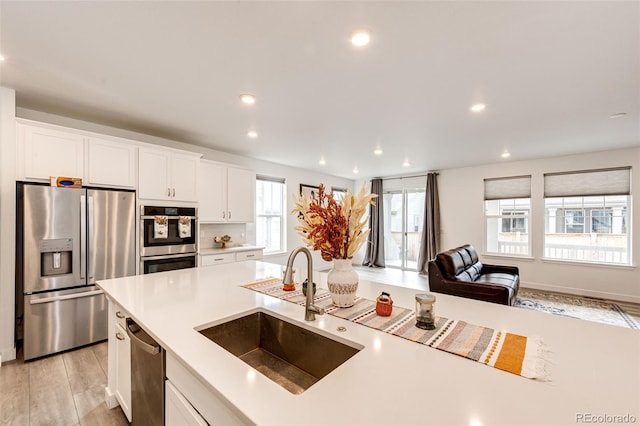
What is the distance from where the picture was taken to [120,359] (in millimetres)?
1719

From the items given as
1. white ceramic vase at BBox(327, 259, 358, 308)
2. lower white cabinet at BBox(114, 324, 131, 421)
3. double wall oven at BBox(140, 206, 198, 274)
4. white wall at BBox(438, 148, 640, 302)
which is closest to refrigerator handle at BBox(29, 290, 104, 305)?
double wall oven at BBox(140, 206, 198, 274)

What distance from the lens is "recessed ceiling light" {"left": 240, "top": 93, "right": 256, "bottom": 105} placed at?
2.61m

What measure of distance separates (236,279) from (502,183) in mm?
5872

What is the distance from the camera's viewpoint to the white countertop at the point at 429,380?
0.68m

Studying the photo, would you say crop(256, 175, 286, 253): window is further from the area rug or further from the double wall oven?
the area rug

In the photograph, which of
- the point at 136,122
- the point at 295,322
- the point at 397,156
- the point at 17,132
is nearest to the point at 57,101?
the point at 17,132

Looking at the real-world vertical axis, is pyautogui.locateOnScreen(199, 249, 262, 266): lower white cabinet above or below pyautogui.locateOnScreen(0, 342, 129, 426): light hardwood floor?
above

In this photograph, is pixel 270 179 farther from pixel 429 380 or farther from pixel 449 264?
pixel 429 380

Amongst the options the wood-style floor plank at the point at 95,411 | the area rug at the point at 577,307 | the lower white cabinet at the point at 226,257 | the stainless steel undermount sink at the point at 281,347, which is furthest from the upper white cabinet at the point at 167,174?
the area rug at the point at 577,307

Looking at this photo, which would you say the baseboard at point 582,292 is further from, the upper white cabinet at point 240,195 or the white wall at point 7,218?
the white wall at point 7,218

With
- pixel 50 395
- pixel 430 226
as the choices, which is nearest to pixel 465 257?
pixel 430 226

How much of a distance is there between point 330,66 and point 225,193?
116 inches

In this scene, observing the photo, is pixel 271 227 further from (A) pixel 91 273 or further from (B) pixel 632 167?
(B) pixel 632 167

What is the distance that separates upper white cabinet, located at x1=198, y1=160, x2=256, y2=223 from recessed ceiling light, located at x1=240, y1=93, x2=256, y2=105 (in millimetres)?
1723
